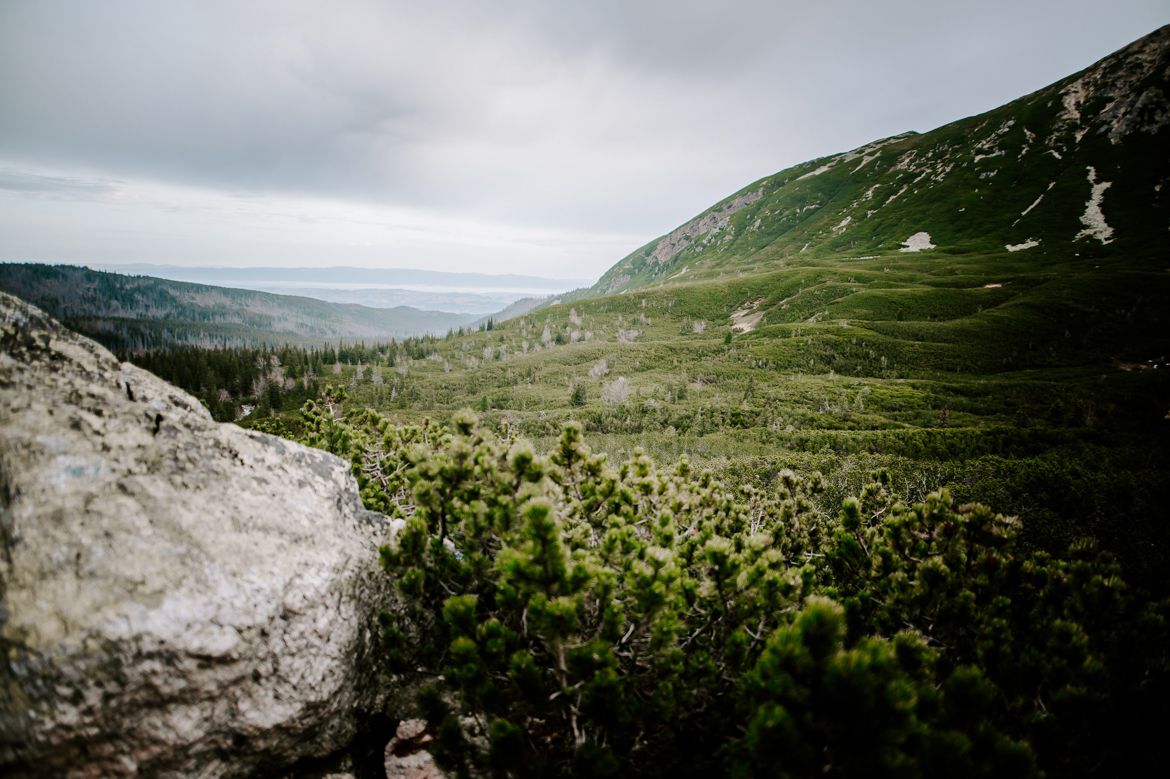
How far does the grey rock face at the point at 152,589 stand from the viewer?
12.2ft

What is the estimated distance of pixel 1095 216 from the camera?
145 m

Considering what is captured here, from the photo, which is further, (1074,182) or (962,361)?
(1074,182)

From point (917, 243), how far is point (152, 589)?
9062 inches

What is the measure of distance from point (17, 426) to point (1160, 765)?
38.0 feet

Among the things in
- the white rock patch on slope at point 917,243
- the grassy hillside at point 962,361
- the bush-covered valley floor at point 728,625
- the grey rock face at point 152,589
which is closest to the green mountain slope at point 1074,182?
the white rock patch on slope at point 917,243

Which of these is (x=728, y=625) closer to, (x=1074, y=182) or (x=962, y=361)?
(x=962, y=361)

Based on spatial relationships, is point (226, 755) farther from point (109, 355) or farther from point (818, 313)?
point (818, 313)

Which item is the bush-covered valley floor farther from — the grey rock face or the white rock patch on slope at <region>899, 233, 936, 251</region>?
the white rock patch on slope at <region>899, 233, 936, 251</region>

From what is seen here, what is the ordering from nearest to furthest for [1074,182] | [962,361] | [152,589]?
[152,589] → [962,361] → [1074,182]

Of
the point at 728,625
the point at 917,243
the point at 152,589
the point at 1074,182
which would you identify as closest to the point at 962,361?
the point at 917,243

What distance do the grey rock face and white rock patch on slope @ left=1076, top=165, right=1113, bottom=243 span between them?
8142 inches

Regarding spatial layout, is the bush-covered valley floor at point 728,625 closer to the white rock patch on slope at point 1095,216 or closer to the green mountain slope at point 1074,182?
the white rock patch on slope at point 1095,216

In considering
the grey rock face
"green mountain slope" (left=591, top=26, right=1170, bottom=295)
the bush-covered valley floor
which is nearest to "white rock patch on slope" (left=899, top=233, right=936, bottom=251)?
"green mountain slope" (left=591, top=26, right=1170, bottom=295)

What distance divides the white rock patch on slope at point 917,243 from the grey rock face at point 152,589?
22291 centimetres
